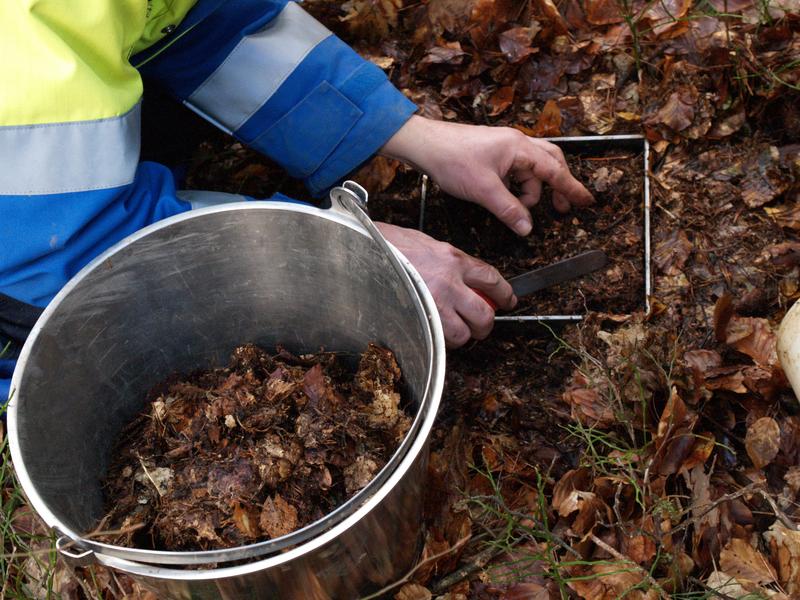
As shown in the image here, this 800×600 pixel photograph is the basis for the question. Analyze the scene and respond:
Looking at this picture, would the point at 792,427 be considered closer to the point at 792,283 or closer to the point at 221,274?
the point at 792,283

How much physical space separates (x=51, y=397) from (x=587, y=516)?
1018 millimetres

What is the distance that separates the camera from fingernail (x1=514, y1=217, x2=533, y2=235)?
1871 mm

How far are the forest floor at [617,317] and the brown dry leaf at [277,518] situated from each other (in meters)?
0.29

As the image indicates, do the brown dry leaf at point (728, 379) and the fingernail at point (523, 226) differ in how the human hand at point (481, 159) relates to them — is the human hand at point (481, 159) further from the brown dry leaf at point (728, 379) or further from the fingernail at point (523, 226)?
the brown dry leaf at point (728, 379)

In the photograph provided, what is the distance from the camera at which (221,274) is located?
160 centimetres

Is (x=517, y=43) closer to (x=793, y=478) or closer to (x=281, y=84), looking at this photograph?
(x=281, y=84)

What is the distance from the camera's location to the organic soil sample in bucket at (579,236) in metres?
1.91

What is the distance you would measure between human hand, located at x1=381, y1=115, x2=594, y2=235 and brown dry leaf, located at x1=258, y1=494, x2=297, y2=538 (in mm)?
858

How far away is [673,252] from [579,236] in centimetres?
23

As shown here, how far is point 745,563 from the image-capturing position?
1.42 meters

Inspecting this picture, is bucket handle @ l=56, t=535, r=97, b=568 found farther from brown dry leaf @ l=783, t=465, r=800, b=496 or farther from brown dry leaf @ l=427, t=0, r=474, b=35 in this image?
brown dry leaf @ l=427, t=0, r=474, b=35

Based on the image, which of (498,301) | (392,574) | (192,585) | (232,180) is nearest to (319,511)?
(392,574)

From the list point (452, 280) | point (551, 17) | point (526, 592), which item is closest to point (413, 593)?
point (526, 592)

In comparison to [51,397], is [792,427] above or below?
below
